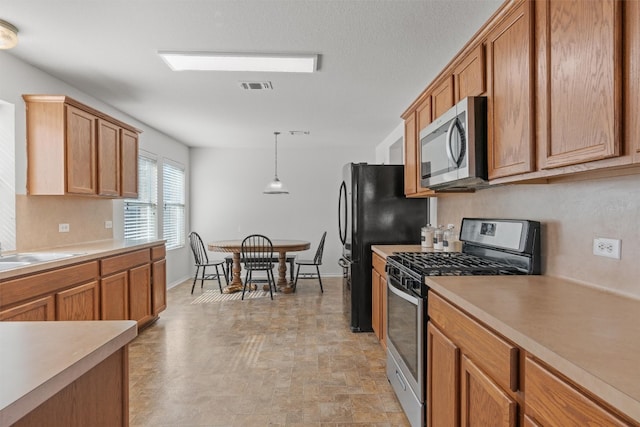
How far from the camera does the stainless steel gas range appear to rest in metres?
1.86

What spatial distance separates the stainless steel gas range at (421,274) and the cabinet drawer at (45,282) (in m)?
2.16

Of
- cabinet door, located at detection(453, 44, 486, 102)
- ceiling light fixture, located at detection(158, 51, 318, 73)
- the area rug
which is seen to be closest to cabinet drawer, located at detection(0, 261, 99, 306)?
ceiling light fixture, located at detection(158, 51, 318, 73)

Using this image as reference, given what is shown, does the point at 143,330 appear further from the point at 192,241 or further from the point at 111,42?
the point at 111,42

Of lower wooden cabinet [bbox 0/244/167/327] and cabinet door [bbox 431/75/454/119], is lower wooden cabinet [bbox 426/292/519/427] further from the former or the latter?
lower wooden cabinet [bbox 0/244/167/327]

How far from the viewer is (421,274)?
6.15ft

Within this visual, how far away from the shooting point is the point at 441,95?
8.36 ft

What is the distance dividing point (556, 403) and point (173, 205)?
5891 mm

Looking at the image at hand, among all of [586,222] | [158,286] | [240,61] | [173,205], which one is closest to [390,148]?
[240,61]

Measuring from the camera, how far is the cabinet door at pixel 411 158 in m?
3.11

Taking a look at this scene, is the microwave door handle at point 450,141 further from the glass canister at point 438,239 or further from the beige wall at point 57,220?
the beige wall at point 57,220

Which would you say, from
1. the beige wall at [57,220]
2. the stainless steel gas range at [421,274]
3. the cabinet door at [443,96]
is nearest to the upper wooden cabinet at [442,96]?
the cabinet door at [443,96]

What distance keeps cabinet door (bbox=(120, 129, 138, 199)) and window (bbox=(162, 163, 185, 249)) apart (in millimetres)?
1577

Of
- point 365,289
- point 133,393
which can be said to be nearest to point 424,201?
point 365,289

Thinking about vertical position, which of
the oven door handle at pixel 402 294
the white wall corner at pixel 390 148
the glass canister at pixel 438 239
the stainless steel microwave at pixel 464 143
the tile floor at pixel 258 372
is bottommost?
the tile floor at pixel 258 372
